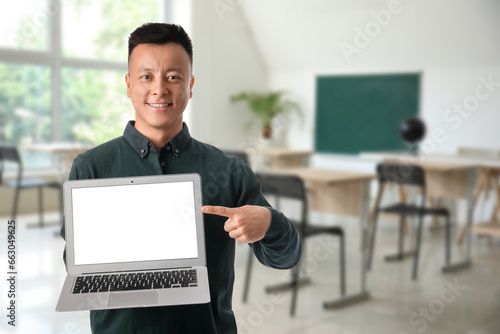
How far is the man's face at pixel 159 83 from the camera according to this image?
0.99 meters

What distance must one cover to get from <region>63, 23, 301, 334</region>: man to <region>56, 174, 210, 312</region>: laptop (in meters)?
0.04

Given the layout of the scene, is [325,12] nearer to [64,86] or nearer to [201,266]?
[64,86]

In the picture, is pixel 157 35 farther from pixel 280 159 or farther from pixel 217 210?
pixel 280 159

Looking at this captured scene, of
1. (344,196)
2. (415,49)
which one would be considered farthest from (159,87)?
(415,49)

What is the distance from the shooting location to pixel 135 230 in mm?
1006

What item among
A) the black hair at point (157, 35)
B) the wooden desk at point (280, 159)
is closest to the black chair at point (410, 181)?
the wooden desk at point (280, 159)

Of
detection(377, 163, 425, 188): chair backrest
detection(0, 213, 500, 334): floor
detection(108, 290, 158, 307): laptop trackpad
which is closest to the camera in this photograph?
detection(108, 290, 158, 307): laptop trackpad

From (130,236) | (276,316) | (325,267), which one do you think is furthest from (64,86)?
(130,236)

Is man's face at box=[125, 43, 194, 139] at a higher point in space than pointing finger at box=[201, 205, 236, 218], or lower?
higher

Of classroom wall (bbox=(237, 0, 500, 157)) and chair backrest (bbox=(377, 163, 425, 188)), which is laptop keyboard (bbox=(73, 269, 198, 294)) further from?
classroom wall (bbox=(237, 0, 500, 157))

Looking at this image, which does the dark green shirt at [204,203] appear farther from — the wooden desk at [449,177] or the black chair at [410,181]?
the wooden desk at [449,177]

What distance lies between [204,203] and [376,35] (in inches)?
280

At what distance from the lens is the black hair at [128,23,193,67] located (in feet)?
3.27

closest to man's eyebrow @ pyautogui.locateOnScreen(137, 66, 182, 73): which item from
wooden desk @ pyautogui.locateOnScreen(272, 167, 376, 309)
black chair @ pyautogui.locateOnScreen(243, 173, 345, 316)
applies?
black chair @ pyautogui.locateOnScreen(243, 173, 345, 316)
